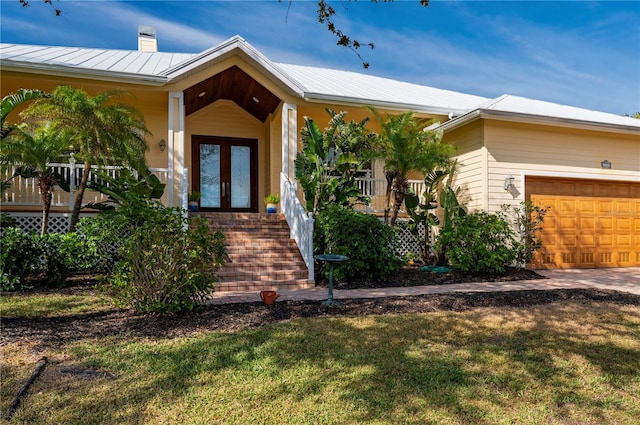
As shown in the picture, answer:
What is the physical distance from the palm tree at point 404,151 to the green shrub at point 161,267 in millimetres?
5664

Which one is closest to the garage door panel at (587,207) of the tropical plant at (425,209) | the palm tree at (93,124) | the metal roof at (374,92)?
the tropical plant at (425,209)

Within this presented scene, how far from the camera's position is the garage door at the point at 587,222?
11.0 m

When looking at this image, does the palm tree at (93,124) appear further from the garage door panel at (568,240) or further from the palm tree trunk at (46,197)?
the garage door panel at (568,240)

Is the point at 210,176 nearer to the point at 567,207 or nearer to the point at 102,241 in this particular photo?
the point at 102,241

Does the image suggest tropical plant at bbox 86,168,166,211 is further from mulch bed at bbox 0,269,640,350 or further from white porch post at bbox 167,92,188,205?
mulch bed at bbox 0,269,640,350

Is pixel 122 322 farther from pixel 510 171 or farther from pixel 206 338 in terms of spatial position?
pixel 510 171

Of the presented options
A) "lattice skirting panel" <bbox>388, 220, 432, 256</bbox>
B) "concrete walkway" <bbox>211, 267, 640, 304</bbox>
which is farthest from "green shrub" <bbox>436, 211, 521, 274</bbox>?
"lattice skirting panel" <bbox>388, 220, 432, 256</bbox>

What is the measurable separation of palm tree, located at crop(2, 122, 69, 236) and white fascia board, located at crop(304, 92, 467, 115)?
580cm

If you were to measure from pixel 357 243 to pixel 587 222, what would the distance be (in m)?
7.28

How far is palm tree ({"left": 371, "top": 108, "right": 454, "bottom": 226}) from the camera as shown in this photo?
9820 mm

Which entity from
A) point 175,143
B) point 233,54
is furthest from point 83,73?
point 233,54

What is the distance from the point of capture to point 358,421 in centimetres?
295

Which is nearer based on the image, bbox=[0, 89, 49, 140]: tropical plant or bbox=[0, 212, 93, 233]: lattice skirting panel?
bbox=[0, 89, 49, 140]: tropical plant

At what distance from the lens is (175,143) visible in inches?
395
